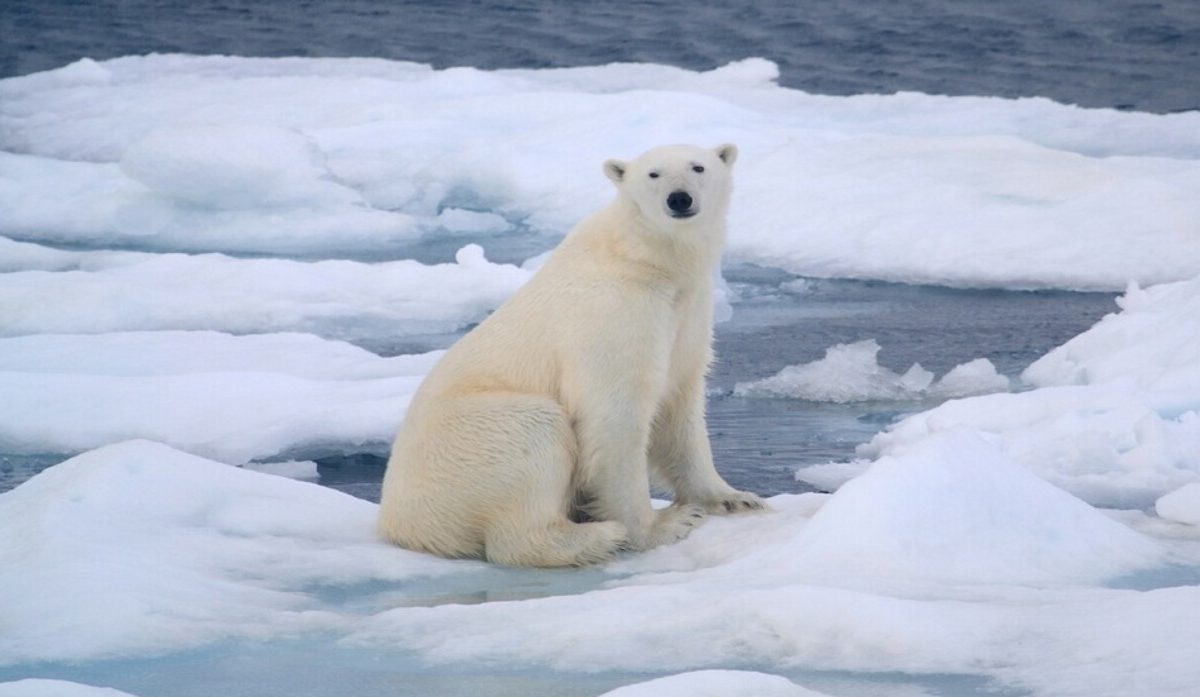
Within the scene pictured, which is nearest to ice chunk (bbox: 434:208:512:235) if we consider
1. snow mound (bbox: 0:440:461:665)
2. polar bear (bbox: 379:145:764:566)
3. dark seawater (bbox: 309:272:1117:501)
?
dark seawater (bbox: 309:272:1117:501)

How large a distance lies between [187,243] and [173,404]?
4.35 metres

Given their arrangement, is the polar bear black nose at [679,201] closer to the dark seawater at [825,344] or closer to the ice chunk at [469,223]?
the dark seawater at [825,344]

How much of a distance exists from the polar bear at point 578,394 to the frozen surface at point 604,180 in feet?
16.6

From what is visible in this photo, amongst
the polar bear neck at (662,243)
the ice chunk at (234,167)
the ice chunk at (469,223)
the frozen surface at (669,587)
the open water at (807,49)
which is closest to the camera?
the frozen surface at (669,587)

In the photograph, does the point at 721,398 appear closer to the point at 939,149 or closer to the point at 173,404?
the point at 173,404

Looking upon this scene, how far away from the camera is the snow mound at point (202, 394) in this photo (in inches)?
238

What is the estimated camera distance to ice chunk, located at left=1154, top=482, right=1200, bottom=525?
4.16 m

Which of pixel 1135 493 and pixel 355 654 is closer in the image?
pixel 355 654

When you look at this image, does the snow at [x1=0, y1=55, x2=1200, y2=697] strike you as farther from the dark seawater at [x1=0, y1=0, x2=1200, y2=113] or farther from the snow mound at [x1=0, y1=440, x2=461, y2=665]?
the dark seawater at [x1=0, y1=0, x2=1200, y2=113]

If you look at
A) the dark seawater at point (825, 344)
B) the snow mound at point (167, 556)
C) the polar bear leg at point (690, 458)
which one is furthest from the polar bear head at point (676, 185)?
the dark seawater at point (825, 344)

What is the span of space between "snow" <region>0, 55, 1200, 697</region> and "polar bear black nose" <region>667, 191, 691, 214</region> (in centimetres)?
78

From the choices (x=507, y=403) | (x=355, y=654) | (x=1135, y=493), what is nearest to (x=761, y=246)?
(x=1135, y=493)

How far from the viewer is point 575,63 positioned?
2059 centimetres

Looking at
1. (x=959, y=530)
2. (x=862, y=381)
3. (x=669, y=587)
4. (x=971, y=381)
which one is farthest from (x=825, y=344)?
(x=669, y=587)
